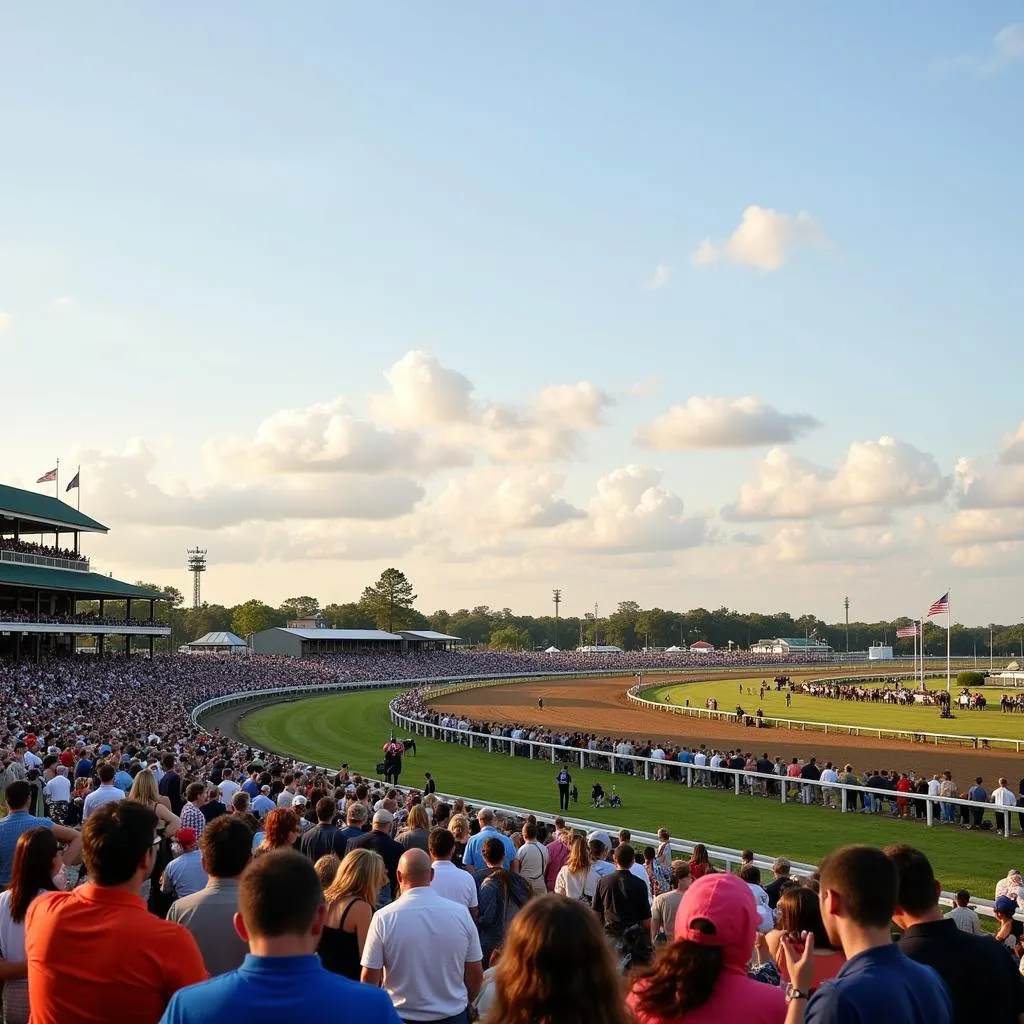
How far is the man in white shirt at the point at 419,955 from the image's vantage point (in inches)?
184

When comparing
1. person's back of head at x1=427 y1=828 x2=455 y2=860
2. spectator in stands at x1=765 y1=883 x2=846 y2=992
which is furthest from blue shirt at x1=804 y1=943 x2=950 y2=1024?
person's back of head at x1=427 y1=828 x2=455 y2=860

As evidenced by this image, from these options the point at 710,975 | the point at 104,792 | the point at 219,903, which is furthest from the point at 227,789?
the point at 710,975

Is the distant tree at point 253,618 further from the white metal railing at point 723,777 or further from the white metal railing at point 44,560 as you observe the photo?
the white metal railing at point 723,777

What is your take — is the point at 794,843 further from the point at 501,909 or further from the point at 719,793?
the point at 501,909

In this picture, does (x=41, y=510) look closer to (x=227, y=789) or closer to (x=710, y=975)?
(x=227, y=789)

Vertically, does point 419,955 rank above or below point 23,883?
below

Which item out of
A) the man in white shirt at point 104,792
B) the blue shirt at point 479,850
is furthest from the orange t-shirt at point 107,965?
the man in white shirt at point 104,792

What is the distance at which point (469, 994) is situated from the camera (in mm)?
5043

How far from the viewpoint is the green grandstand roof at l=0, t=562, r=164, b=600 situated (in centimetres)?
4616

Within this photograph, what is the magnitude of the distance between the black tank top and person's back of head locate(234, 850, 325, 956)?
258cm

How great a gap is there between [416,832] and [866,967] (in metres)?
5.77

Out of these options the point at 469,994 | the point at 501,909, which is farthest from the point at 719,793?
the point at 469,994

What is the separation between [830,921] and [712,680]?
80.6 meters

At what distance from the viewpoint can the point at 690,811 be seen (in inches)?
857
